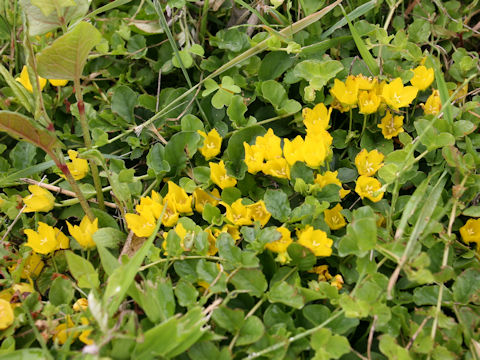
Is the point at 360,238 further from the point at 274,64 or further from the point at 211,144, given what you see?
the point at 274,64

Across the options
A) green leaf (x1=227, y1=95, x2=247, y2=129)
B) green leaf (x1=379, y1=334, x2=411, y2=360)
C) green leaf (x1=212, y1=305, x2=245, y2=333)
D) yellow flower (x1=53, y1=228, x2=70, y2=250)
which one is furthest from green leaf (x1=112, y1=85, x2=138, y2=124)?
green leaf (x1=379, y1=334, x2=411, y2=360)

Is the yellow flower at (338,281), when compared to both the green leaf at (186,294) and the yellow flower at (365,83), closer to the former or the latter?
the green leaf at (186,294)

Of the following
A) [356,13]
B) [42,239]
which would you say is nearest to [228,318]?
[42,239]

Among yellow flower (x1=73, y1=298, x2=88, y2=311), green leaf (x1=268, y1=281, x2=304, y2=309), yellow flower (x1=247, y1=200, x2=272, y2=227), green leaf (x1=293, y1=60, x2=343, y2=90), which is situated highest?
green leaf (x1=293, y1=60, x2=343, y2=90)

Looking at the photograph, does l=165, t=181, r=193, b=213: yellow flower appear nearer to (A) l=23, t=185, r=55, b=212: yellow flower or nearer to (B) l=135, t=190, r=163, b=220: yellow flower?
(B) l=135, t=190, r=163, b=220: yellow flower

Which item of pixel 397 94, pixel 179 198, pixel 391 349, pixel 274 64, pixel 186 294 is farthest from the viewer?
pixel 274 64

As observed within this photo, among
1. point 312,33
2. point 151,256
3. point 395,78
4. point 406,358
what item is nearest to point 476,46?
point 395,78

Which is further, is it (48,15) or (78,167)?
(78,167)
